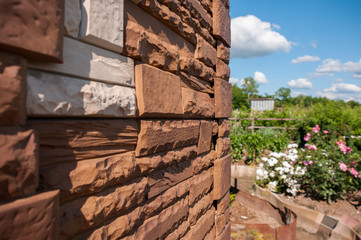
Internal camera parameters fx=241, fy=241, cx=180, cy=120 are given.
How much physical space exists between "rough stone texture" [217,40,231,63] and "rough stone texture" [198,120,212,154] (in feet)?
2.20

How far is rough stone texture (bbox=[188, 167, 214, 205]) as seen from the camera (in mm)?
1616

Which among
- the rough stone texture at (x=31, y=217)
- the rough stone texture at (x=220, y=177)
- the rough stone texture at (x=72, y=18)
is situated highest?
the rough stone texture at (x=72, y=18)

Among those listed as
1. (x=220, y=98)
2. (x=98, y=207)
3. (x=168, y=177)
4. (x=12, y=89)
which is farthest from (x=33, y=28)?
(x=220, y=98)

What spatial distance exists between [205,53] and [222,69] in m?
0.41

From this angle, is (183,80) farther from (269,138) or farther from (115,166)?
(269,138)

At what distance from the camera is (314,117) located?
969 centimetres

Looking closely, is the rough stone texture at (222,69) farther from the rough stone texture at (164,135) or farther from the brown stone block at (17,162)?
the brown stone block at (17,162)

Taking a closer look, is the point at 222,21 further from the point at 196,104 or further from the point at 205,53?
the point at 196,104

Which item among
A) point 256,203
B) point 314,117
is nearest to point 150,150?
point 256,203

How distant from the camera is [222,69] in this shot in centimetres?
221

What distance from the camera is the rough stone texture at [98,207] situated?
0.78 meters

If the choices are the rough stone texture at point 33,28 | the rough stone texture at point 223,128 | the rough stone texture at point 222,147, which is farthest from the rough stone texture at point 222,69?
the rough stone texture at point 33,28

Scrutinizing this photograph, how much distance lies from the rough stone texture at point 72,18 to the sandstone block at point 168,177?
717mm

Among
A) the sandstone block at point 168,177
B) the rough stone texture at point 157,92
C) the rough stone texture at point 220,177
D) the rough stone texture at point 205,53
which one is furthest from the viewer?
the rough stone texture at point 220,177
